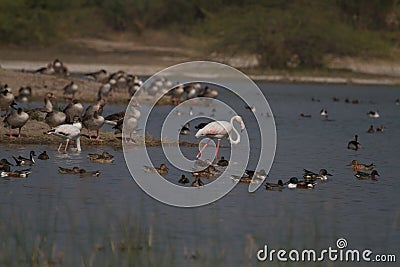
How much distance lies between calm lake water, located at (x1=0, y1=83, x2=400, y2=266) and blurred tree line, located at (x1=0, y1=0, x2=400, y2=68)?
28075 mm

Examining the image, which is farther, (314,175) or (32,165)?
→ (32,165)

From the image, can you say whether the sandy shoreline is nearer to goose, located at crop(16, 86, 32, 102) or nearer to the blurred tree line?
the blurred tree line

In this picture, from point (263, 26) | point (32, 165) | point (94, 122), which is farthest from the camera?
point (263, 26)

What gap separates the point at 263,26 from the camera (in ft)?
159

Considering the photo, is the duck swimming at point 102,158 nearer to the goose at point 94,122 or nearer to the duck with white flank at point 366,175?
the goose at point 94,122

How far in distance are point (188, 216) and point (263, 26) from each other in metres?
36.2

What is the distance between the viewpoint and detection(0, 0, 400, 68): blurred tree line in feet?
157

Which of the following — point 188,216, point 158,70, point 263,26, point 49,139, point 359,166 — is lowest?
point 188,216

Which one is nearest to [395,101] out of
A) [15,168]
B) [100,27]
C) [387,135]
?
[387,135]

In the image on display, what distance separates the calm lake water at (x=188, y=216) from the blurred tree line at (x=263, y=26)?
28.1m

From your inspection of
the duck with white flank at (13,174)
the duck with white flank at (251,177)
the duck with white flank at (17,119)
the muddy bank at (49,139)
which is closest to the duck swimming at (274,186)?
the duck with white flank at (251,177)

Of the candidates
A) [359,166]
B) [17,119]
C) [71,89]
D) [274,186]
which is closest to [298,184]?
[274,186]

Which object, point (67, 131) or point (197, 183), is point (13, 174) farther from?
point (67, 131)

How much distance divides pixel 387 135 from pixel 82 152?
9160mm
